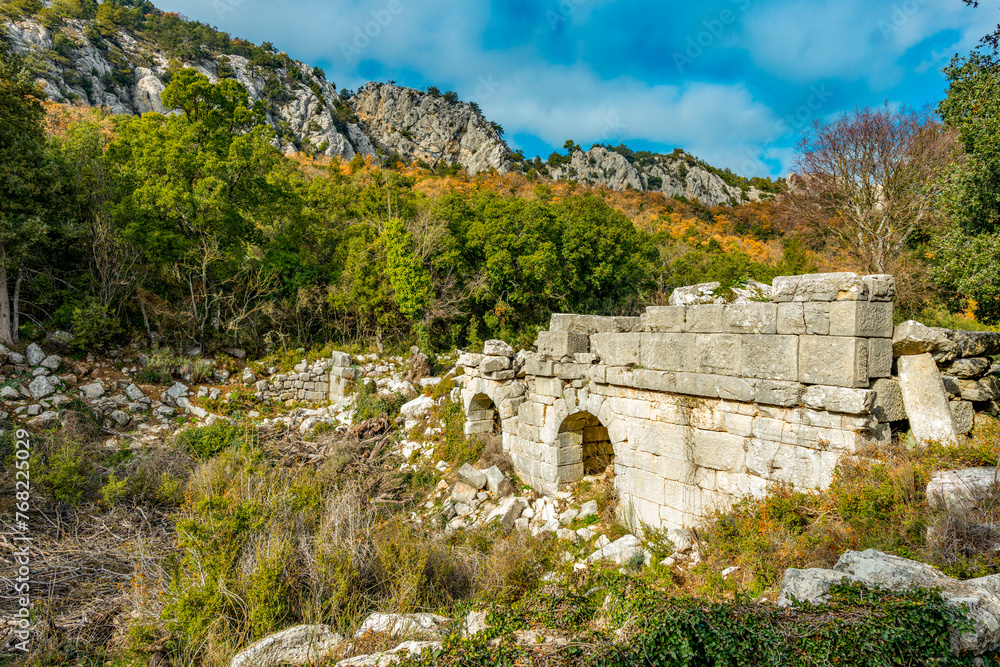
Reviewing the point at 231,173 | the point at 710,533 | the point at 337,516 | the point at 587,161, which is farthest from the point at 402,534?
the point at 587,161

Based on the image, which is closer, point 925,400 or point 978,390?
point 925,400

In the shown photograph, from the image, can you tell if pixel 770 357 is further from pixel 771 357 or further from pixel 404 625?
pixel 404 625

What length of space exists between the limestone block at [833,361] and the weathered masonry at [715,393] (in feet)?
0.03

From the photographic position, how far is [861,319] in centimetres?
457

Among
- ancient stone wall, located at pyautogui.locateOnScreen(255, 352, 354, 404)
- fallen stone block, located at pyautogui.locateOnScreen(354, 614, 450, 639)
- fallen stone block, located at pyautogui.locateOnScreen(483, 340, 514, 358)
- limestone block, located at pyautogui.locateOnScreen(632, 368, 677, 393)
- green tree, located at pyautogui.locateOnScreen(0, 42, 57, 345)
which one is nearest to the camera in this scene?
fallen stone block, located at pyautogui.locateOnScreen(354, 614, 450, 639)

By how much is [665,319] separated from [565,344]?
193cm

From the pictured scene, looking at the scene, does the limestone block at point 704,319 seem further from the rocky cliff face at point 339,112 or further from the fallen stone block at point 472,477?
the rocky cliff face at point 339,112

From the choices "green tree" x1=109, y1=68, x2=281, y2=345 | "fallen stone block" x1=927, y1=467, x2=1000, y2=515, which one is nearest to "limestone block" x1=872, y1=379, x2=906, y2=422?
"fallen stone block" x1=927, y1=467, x2=1000, y2=515

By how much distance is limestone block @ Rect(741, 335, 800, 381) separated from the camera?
16.5 ft

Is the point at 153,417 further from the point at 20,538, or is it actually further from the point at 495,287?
the point at 495,287

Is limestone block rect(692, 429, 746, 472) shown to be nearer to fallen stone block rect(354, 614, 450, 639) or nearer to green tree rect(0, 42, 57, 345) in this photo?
fallen stone block rect(354, 614, 450, 639)

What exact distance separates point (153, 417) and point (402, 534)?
8.85 metres

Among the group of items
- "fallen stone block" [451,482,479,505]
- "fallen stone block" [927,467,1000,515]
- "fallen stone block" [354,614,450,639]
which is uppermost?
"fallen stone block" [927,467,1000,515]

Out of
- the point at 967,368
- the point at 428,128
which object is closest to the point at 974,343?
the point at 967,368
